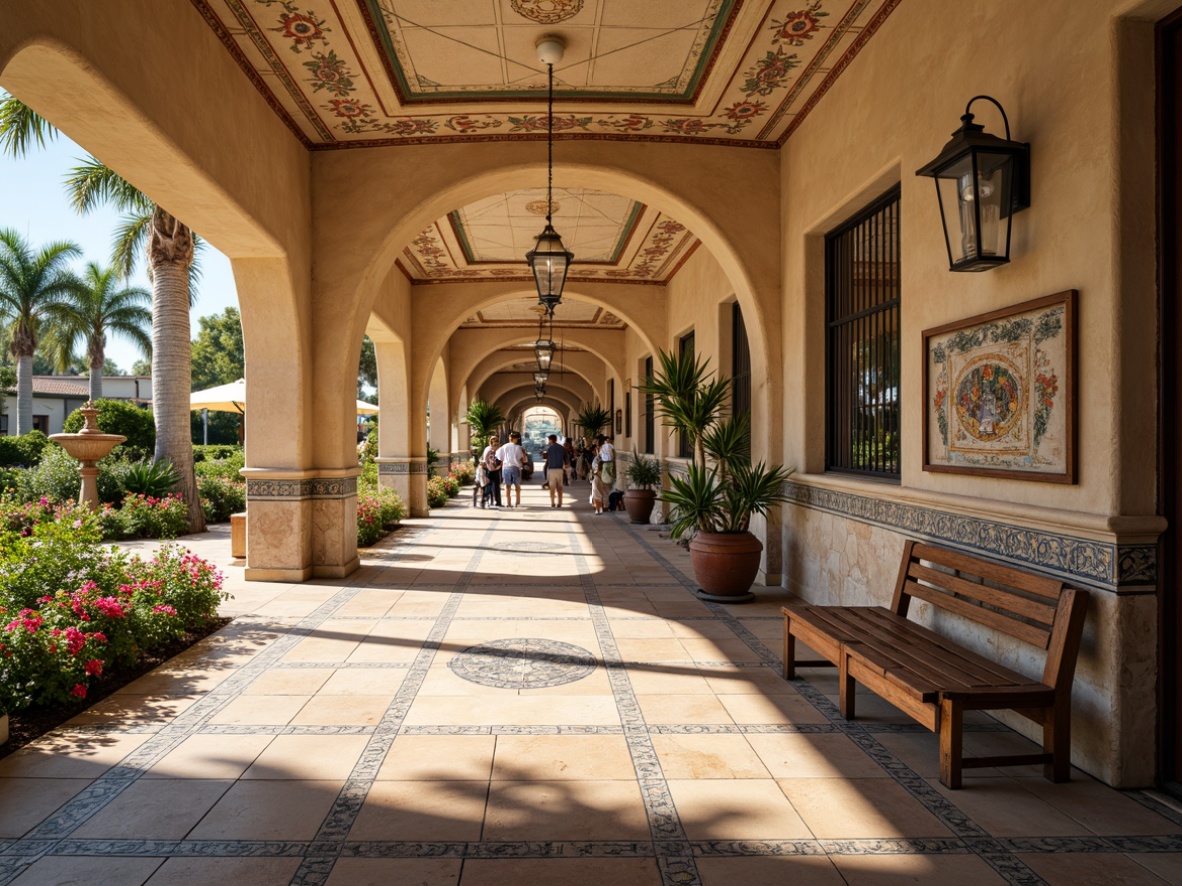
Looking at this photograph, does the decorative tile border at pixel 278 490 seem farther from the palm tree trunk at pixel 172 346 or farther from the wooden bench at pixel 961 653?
the wooden bench at pixel 961 653

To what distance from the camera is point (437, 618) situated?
5.78m

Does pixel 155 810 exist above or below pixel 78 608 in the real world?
below

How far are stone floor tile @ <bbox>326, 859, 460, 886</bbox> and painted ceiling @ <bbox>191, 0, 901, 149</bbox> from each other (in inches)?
185

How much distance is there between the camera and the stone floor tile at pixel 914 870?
7.79 feet

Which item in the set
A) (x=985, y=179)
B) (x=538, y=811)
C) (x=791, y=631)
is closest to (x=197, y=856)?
(x=538, y=811)

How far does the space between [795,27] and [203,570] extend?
17.9 feet

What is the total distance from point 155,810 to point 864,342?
16.8ft

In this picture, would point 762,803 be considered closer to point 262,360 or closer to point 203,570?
point 203,570

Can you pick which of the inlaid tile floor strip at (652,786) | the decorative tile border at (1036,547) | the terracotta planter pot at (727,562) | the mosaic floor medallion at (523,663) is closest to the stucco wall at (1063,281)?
the decorative tile border at (1036,547)

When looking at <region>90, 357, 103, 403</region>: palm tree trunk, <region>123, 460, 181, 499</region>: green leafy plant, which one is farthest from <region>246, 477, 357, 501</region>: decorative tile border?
<region>90, 357, 103, 403</region>: palm tree trunk

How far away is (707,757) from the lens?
3291mm

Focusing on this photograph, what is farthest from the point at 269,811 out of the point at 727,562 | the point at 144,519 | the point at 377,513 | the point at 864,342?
the point at 144,519

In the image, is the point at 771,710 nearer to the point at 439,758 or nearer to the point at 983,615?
the point at 983,615

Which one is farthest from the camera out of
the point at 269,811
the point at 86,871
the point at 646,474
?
the point at 646,474
